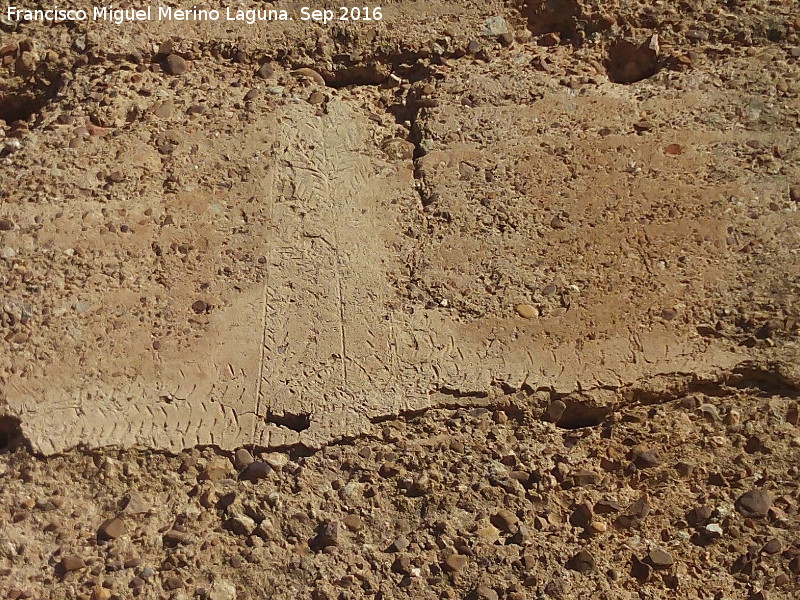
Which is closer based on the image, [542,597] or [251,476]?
[542,597]

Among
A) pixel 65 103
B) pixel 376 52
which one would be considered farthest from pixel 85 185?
pixel 376 52

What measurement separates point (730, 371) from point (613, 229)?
1.32 ft

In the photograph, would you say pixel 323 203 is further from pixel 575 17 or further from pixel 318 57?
pixel 575 17

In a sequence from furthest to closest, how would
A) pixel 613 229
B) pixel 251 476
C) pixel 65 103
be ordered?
1. pixel 65 103
2. pixel 613 229
3. pixel 251 476

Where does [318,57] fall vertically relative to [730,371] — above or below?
above

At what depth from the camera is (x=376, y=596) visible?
1717mm

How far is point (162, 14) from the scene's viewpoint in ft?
7.17

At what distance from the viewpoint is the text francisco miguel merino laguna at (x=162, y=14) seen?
218 cm

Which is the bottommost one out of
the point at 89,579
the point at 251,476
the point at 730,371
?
the point at 89,579

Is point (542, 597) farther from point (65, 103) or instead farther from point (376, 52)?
point (65, 103)

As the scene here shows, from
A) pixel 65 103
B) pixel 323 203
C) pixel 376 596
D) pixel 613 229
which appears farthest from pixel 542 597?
pixel 65 103

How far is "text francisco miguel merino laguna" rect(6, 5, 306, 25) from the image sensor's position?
2180mm

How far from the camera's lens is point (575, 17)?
216 cm

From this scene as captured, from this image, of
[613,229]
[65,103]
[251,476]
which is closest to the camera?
[251,476]
